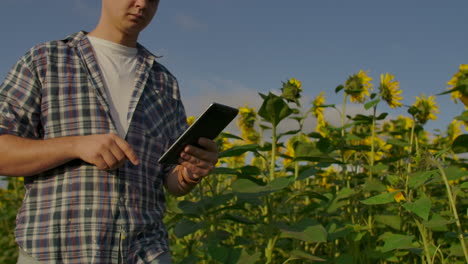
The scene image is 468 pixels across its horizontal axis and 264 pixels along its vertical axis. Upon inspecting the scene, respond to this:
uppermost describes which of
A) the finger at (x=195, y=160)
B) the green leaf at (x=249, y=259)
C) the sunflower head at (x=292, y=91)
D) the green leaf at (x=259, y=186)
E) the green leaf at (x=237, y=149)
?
the sunflower head at (x=292, y=91)

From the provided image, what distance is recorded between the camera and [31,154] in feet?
4.07

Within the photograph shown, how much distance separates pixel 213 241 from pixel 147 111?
54cm

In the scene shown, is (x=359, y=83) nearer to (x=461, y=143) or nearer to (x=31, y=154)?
(x=461, y=143)

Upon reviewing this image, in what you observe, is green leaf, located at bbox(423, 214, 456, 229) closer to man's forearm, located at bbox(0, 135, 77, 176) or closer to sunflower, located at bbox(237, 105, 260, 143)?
A: man's forearm, located at bbox(0, 135, 77, 176)

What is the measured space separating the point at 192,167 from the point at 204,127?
0.19m

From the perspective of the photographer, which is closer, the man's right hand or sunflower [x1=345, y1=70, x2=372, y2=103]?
the man's right hand

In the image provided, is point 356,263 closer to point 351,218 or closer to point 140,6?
point 351,218

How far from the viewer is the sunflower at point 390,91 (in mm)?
3025

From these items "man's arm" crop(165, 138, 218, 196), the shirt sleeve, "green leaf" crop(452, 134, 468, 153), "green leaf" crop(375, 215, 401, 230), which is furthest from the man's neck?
"green leaf" crop(375, 215, 401, 230)

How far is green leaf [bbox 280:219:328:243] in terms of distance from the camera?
63.7 inches

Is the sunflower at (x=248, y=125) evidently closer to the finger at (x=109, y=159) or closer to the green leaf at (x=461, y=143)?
the green leaf at (x=461, y=143)

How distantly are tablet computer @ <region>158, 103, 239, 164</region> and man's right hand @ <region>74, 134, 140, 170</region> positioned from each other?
10cm

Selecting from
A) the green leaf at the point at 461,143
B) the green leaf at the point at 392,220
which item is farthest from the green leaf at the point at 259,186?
the green leaf at the point at 392,220

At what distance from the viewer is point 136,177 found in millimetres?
1388
